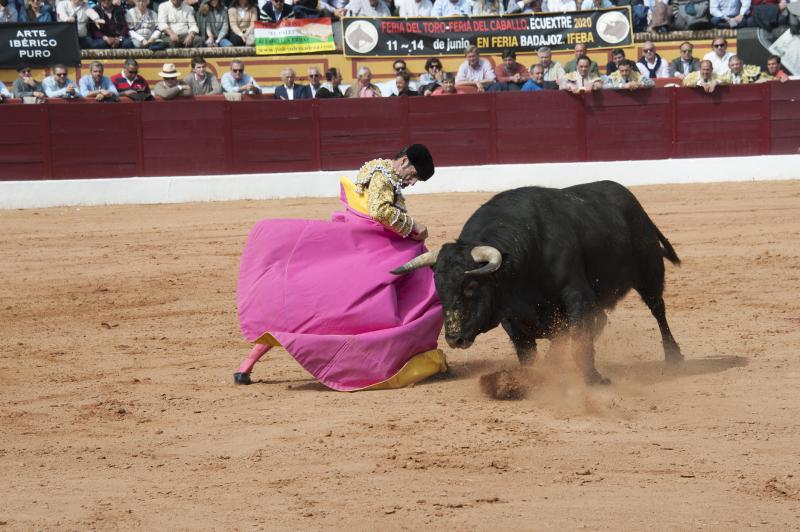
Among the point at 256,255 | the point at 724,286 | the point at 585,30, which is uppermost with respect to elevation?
the point at 585,30

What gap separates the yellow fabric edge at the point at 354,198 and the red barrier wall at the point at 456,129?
7959 mm

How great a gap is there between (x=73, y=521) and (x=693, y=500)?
1.89 meters

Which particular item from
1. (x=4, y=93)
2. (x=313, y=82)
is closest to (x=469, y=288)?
(x=313, y=82)

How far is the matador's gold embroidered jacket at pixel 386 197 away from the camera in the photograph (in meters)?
5.39

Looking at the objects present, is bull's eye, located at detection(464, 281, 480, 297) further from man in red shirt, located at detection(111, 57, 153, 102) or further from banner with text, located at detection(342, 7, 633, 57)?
banner with text, located at detection(342, 7, 633, 57)

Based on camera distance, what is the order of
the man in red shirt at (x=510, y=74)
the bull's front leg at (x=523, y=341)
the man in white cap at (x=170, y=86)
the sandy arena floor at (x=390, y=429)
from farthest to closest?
the man in red shirt at (x=510, y=74), the man in white cap at (x=170, y=86), the bull's front leg at (x=523, y=341), the sandy arena floor at (x=390, y=429)

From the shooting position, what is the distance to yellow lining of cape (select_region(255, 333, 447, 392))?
545 cm

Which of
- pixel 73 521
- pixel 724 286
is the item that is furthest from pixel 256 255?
pixel 724 286

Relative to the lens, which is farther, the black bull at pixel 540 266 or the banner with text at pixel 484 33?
the banner with text at pixel 484 33

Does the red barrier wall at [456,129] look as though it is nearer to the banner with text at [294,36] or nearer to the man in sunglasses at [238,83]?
the man in sunglasses at [238,83]

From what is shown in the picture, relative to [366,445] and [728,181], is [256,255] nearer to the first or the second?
[366,445]

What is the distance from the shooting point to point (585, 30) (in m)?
15.1

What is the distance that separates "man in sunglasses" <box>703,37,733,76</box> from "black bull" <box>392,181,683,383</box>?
28.9ft

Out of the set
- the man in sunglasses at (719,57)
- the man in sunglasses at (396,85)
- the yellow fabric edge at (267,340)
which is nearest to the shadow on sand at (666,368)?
the yellow fabric edge at (267,340)
